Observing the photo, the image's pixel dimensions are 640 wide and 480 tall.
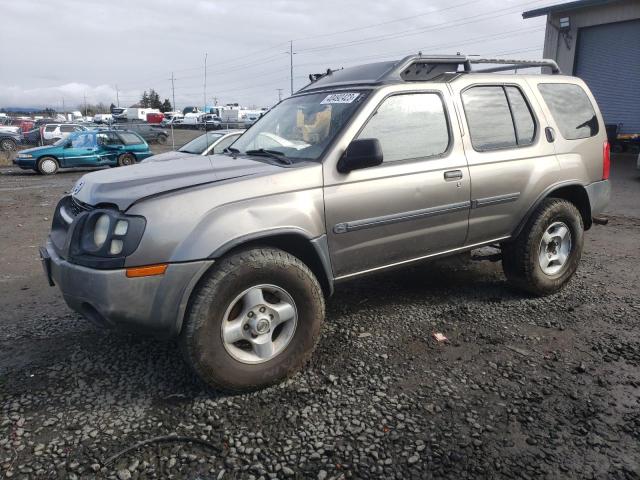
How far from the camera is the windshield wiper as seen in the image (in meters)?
3.35

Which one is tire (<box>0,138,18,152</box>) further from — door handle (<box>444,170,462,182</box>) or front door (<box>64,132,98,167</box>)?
door handle (<box>444,170,462,182</box>)

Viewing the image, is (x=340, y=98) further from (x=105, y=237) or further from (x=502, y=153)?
(x=105, y=237)

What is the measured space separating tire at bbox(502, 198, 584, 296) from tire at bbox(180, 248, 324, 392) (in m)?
2.10

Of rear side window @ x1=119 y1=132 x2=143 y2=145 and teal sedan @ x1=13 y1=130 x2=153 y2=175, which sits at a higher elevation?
rear side window @ x1=119 y1=132 x2=143 y2=145

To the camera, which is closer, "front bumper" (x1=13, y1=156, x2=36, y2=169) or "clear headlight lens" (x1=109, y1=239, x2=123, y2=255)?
"clear headlight lens" (x1=109, y1=239, x2=123, y2=255)

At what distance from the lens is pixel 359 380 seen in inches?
122

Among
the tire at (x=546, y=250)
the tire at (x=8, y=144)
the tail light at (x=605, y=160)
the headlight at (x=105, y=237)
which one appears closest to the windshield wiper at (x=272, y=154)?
the headlight at (x=105, y=237)

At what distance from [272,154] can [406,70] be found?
132 cm

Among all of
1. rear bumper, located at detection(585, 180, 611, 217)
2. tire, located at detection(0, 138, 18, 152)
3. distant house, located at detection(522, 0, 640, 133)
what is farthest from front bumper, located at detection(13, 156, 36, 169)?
distant house, located at detection(522, 0, 640, 133)

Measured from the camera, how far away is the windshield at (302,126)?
3.41m

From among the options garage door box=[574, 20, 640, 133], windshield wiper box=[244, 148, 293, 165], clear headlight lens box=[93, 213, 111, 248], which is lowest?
clear headlight lens box=[93, 213, 111, 248]

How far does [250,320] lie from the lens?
294 centimetres

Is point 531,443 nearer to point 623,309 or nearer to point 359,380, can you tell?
point 359,380

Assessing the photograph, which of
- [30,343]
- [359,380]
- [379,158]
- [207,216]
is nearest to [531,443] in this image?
[359,380]
